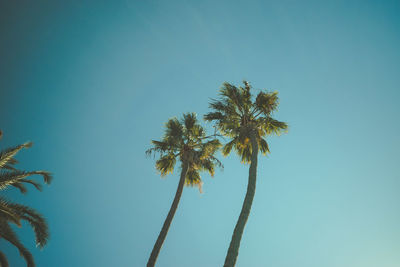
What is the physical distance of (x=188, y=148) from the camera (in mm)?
14969

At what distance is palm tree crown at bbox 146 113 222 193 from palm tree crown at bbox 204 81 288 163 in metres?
1.74

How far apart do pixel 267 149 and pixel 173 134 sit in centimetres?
664

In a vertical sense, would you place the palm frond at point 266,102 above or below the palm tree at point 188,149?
above

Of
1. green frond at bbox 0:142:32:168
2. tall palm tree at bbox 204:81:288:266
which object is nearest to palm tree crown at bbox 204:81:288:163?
tall palm tree at bbox 204:81:288:266

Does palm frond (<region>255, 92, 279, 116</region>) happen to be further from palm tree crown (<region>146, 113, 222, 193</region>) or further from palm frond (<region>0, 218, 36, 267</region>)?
palm frond (<region>0, 218, 36, 267</region>)

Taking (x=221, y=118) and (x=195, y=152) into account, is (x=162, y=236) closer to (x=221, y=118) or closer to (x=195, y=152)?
(x=195, y=152)

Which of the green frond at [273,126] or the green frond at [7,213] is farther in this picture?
the green frond at [273,126]

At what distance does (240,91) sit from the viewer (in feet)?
44.7

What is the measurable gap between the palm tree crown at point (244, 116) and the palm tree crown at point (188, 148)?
1741 mm

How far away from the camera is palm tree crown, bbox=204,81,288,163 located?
12.8 m

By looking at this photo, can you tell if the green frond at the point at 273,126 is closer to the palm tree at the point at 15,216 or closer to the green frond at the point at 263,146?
the green frond at the point at 263,146

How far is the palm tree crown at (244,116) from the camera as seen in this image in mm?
12826

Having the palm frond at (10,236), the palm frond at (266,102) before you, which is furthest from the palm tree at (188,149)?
the palm frond at (10,236)

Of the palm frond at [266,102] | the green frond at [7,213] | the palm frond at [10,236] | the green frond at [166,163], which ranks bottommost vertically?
the palm frond at [10,236]
